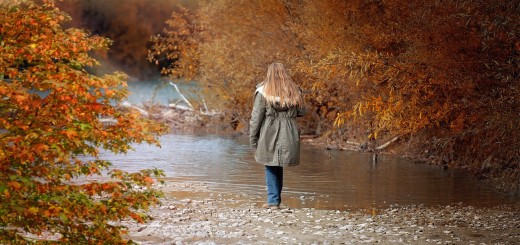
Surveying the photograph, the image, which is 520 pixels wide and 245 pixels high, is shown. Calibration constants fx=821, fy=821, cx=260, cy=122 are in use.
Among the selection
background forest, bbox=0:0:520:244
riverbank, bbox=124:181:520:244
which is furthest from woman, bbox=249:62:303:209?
background forest, bbox=0:0:520:244

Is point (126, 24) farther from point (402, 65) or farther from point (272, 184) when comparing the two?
point (272, 184)

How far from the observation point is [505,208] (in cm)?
1138

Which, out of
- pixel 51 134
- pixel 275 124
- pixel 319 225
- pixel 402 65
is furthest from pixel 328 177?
pixel 51 134

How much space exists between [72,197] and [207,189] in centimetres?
700

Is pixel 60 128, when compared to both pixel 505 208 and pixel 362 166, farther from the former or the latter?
pixel 362 166

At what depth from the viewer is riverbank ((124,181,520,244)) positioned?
27.8 feet

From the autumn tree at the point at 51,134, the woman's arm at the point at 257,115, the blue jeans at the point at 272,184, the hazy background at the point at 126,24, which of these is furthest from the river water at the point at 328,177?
the hazy background at the point at 126,24

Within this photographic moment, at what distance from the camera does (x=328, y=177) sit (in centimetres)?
1495

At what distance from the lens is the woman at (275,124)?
34.2ft

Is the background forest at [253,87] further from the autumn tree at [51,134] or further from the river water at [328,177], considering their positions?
the river water at [328,177]

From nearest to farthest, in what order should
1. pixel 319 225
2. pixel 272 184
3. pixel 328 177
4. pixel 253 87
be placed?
pixel 319 225 → pixel 272 184 → pixel 328 177 → pixel 253 87

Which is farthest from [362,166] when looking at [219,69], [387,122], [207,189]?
[219,69]

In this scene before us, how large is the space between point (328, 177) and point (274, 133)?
4.66m

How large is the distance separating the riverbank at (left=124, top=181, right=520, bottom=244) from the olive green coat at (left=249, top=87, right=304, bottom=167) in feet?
2.17
